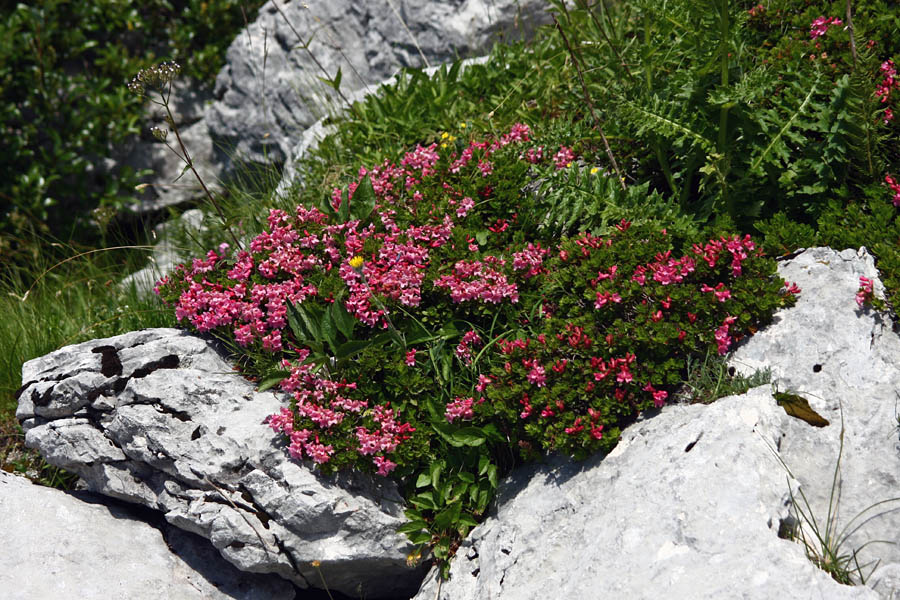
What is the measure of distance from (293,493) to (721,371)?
224 centimetres

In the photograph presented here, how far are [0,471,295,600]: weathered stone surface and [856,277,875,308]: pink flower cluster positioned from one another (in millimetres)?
3302

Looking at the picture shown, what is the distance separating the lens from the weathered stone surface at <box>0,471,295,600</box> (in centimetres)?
374

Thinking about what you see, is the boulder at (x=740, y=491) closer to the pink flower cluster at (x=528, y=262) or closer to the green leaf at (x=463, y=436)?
the green leaf at (x=463, y=436)

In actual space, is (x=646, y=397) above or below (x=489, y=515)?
above

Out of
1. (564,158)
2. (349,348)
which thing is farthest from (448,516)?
(564,158)

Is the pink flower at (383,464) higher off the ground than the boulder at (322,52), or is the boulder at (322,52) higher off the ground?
the boulder at (322,52)


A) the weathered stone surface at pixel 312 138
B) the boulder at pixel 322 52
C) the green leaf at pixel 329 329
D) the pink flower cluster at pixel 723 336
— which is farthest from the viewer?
the boulder at pixel 322 52

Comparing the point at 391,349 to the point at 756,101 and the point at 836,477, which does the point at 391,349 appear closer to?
the point at 836,477

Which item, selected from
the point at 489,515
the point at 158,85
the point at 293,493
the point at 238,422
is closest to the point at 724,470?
the point at 489,515

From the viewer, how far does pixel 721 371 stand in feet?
12.0

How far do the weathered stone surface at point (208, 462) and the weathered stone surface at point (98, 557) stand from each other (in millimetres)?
Result: 185

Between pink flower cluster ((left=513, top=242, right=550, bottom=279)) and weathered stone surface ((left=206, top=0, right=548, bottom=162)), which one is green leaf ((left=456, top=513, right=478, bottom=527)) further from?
weathered stone surface ((left=206, top=0, right=548, bottom=162))

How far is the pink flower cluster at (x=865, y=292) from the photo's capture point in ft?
11.8

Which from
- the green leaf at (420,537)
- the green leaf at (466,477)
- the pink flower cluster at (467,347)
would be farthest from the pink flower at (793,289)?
the green leaf at (420,537)
